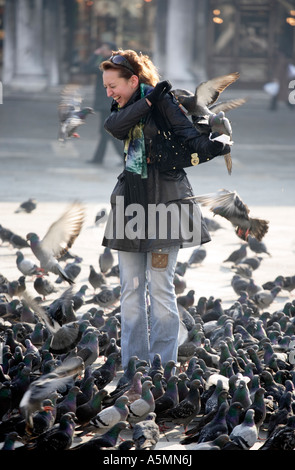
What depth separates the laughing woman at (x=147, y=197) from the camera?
498cm

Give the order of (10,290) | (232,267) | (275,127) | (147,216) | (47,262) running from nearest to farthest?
(147,216) → (47,262) → (10,290) → (232,267) → (275,127)

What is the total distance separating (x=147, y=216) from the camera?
201 inches

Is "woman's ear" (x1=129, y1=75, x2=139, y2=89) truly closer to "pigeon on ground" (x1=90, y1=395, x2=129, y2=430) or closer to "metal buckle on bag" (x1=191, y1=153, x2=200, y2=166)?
"metal buckle on bag" (x1=191, y1=153, x2=200, y2=166)

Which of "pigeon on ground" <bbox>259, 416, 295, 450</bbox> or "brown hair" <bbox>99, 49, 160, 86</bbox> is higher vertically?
"brown hair" <bbox>99, 49, 160, 86</bbox>

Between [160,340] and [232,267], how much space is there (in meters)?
3.80

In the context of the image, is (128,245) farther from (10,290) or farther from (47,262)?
(10,290)

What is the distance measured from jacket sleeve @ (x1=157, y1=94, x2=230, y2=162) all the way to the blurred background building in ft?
68.3

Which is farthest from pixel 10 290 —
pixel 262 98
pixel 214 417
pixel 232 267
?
pixel 262 98

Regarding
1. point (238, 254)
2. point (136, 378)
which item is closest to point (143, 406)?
point (136, 378)

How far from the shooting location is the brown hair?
4996 millimetres

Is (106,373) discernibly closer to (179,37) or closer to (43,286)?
(43,286)

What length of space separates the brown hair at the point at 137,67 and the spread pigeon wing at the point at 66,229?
118cm

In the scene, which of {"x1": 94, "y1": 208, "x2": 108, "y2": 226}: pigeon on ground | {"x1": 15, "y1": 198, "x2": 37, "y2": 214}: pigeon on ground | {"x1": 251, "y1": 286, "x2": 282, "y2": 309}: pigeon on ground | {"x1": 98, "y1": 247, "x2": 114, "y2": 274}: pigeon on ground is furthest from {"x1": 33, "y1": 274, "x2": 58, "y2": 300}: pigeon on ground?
{"x1": 15, "y1": 198, "x2": 37, "y2": 214}: pigeon on ground

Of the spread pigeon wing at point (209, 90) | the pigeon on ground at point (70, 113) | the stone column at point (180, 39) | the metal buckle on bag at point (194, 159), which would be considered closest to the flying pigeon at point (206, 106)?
the spread pigeon wing at point (209, 90)
